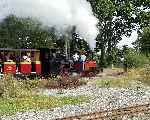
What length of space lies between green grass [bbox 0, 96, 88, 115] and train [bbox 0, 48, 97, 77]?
22.1 feet

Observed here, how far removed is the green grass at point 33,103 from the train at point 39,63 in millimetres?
6744

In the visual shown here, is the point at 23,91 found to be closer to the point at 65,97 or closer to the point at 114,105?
the point at 65,97

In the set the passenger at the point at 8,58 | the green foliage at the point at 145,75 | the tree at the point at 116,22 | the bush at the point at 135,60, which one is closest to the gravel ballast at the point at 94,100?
the green foliage at the point at 145,75

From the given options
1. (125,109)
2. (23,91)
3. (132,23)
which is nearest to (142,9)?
(132,23)

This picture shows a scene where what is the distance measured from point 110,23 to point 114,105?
2386 centimetres

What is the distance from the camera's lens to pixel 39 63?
26328 millimetres

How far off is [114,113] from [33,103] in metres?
3.99

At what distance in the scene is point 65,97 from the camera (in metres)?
18.8

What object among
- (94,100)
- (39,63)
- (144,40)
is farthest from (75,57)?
(144,40)

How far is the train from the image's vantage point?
25172 mm

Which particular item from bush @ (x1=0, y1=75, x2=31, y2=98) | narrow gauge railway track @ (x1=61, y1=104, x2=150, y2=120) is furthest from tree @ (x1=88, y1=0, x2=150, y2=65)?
narrow gauge railway track @ (x1=61, y1=104, x2=150, y2=120)

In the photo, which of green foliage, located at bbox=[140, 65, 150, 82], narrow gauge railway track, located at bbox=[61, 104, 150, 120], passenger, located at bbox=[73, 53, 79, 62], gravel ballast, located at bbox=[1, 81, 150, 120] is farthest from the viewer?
passenger, located at bbox=[73, 53, 79, 62]

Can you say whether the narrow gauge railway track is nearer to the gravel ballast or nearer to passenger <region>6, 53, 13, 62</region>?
the gravel ballast

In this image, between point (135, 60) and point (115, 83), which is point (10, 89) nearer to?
point (115, 83)
